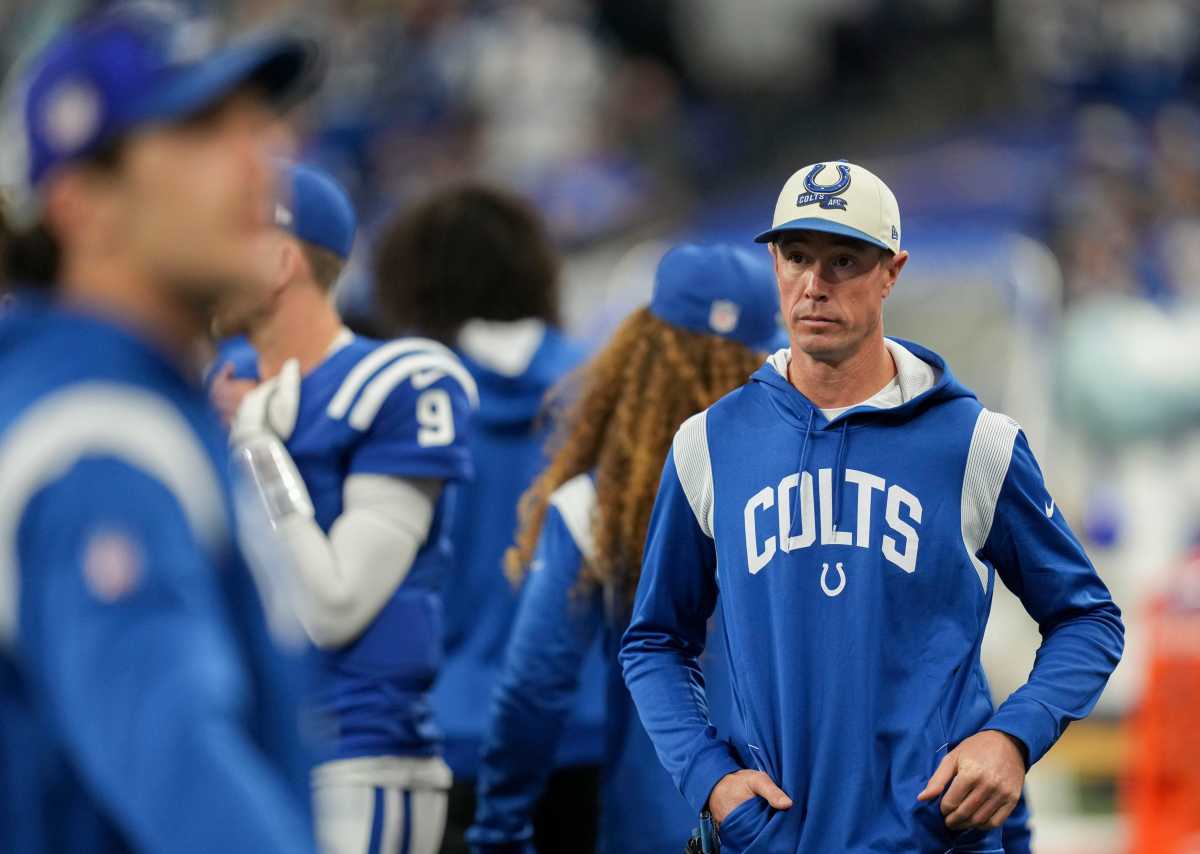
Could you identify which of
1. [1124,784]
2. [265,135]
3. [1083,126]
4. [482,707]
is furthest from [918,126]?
[265,135]

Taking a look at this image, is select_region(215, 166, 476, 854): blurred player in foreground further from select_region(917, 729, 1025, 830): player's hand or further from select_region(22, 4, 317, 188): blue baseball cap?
select_region(22, 4, 317, 188): blue baseball cap

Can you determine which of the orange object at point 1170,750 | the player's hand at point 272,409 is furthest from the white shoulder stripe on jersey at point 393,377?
the orange object at point 1170,750

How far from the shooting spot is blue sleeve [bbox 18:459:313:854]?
1.86m

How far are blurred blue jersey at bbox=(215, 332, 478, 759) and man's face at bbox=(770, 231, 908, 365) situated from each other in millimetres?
961

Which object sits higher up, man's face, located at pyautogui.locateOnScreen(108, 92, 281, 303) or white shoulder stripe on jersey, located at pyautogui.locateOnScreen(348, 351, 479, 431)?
white shoulder stripe on jersey, located at pyautogui.locateOnScreen(348, 351, 479, 431)

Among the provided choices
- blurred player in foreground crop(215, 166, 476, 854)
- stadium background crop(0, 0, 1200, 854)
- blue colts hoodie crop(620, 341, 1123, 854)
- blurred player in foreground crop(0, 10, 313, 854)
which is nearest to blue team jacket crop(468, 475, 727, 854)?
blurred player in foreground crop(215, 166, 476, 854)

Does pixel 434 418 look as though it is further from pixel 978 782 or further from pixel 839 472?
pixel 978 782

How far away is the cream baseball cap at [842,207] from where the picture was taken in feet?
11.1

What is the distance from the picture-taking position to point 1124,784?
10383 mm

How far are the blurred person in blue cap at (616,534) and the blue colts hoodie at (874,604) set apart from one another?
514mm

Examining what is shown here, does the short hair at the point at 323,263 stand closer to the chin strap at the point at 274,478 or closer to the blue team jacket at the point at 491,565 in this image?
the chin strap at the point at 274,478

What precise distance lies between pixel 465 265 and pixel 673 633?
85.2 inches

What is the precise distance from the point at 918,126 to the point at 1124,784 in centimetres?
909

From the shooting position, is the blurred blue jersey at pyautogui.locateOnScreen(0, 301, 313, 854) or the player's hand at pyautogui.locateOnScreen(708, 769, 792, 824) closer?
the blurred blue jersey at pyautogui.locateOnScreen(0, 301, 313, 854)
